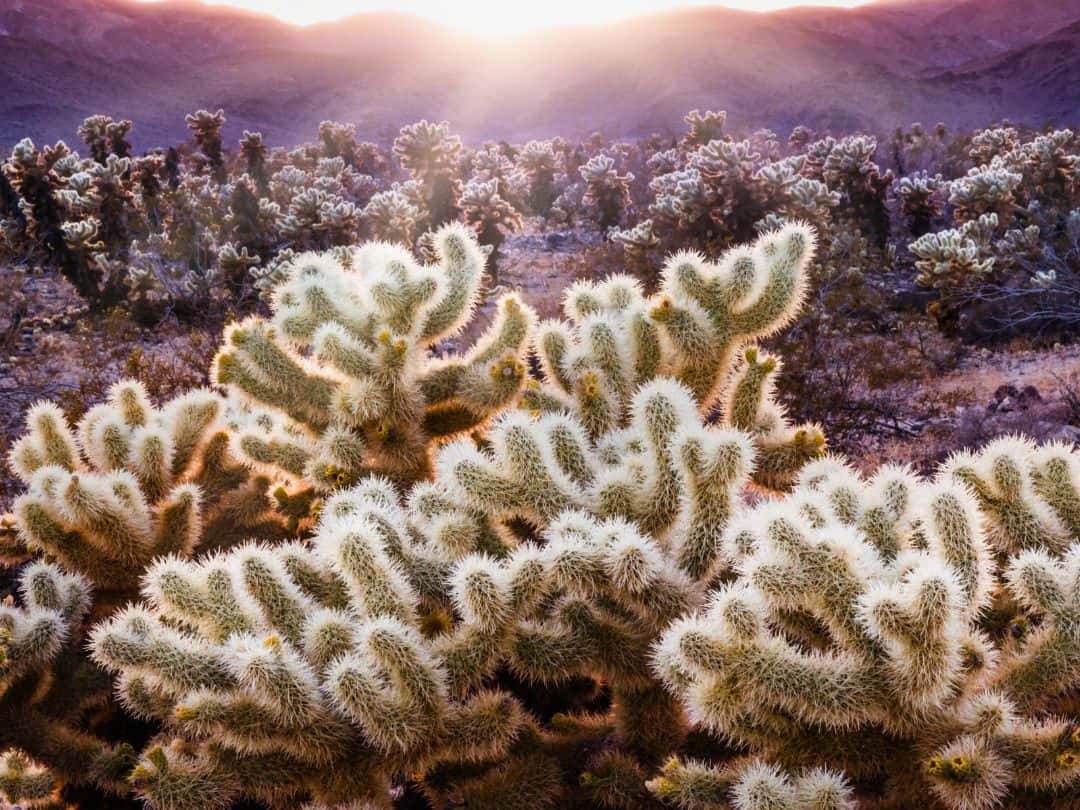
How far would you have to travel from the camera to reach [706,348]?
2.79 metres

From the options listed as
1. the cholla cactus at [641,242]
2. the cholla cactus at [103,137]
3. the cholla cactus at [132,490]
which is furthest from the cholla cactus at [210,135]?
the cholla cactus at [132,490]

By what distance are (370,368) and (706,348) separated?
121 centimetres

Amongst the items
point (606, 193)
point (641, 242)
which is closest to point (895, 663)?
point (641, 242)

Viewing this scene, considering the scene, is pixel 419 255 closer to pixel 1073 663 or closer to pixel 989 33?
pixel 1073 663

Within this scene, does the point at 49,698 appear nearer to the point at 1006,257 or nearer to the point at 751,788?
the point at 751,788

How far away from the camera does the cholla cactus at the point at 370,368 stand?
271cm

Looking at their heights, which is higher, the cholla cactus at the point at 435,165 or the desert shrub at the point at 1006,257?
the cholla cactus at the point at 435,165

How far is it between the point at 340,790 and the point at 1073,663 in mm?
1659

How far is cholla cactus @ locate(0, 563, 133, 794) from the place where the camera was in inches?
84.4

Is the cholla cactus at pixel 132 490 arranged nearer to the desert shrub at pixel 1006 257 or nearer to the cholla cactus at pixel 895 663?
the cholla cactus at pixel 895 663

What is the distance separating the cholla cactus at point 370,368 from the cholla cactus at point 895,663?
1400 millimetres

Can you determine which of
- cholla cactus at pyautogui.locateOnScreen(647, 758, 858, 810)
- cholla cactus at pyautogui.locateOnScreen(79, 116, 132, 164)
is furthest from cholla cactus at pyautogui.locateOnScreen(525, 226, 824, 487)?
cholla cactus at pyautogui.locateOnScreen(79, 116, 132, 164)

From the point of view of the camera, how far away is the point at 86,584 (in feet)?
8.71

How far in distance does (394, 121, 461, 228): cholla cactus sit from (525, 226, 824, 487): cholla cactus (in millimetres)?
8990
